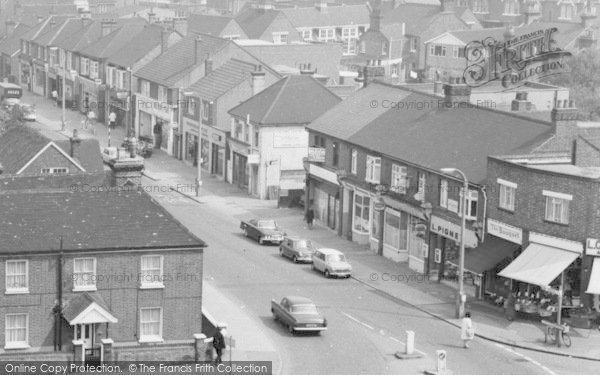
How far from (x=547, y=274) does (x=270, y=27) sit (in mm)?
92404

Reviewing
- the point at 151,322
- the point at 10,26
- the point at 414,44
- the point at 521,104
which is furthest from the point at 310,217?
the point at 10,26

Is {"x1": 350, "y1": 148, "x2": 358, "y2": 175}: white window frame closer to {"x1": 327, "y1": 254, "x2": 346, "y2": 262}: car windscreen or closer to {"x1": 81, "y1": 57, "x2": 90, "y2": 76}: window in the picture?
{"x1": 327, "y1": 254, "x2": 346, "y2": 262}: car windscreen

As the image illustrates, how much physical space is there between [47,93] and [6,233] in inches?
3625

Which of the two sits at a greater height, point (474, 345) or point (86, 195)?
point (86, 195)

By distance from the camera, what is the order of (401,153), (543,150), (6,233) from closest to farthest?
(6,233) → (543,150) → (401,153)

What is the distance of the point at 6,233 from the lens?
190 ft

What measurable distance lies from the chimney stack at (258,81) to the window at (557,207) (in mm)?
41093

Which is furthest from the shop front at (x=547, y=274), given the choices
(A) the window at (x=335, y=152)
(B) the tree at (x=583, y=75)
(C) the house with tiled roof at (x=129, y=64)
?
(C) the house with tiled roof at (x=129, y=64)

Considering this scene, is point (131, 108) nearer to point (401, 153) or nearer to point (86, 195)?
point (401, 153)

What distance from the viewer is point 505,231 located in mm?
69562

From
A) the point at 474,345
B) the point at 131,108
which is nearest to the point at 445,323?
the point at 474,345

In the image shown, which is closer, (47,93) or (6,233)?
(6,233)

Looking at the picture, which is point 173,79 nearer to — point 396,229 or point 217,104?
point 217,104

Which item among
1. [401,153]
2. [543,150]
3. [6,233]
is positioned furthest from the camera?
[401,153]
